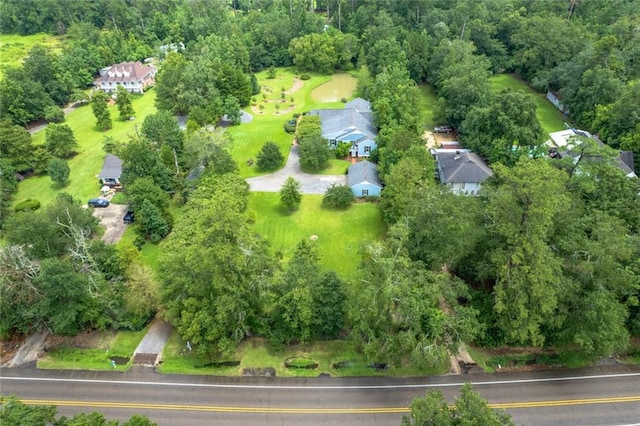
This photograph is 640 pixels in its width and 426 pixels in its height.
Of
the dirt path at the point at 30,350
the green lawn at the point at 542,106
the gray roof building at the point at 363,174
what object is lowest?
the green lawn at the point at 542,106

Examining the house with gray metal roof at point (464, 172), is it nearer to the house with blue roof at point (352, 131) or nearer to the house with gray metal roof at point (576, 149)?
the house with gray metal roof at point (576, 149)

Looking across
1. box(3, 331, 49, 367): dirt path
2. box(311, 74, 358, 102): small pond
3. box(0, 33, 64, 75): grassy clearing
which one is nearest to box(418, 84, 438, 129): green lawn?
box(311, 74, 358, 102): small pond

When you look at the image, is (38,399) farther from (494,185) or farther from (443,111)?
(443,111)

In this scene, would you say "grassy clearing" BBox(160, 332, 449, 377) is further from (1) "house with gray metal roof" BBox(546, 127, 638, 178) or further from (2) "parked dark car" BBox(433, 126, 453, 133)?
(2) "parked dark car" BBox(433, 126, 453, 133)

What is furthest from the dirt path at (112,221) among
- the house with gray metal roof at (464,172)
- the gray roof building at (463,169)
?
the gray roof building at (463,169)

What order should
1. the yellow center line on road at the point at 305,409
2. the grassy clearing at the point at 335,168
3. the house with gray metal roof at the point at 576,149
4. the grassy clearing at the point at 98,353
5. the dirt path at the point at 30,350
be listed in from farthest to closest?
the grassy clearing at the point at 335,168 → the house with gray metal roof at the point at 576,149 → the dirt path at the point at 30,350 → the grassy clearing at the point at 98,353 → the yellow center line on road at the point at 305,409

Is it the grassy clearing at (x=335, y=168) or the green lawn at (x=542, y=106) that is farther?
the green lawn at (x=542, y=106)

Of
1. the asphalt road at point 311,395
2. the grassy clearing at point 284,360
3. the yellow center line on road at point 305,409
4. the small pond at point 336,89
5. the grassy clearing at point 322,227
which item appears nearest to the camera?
the asphalt road at point 311,395
